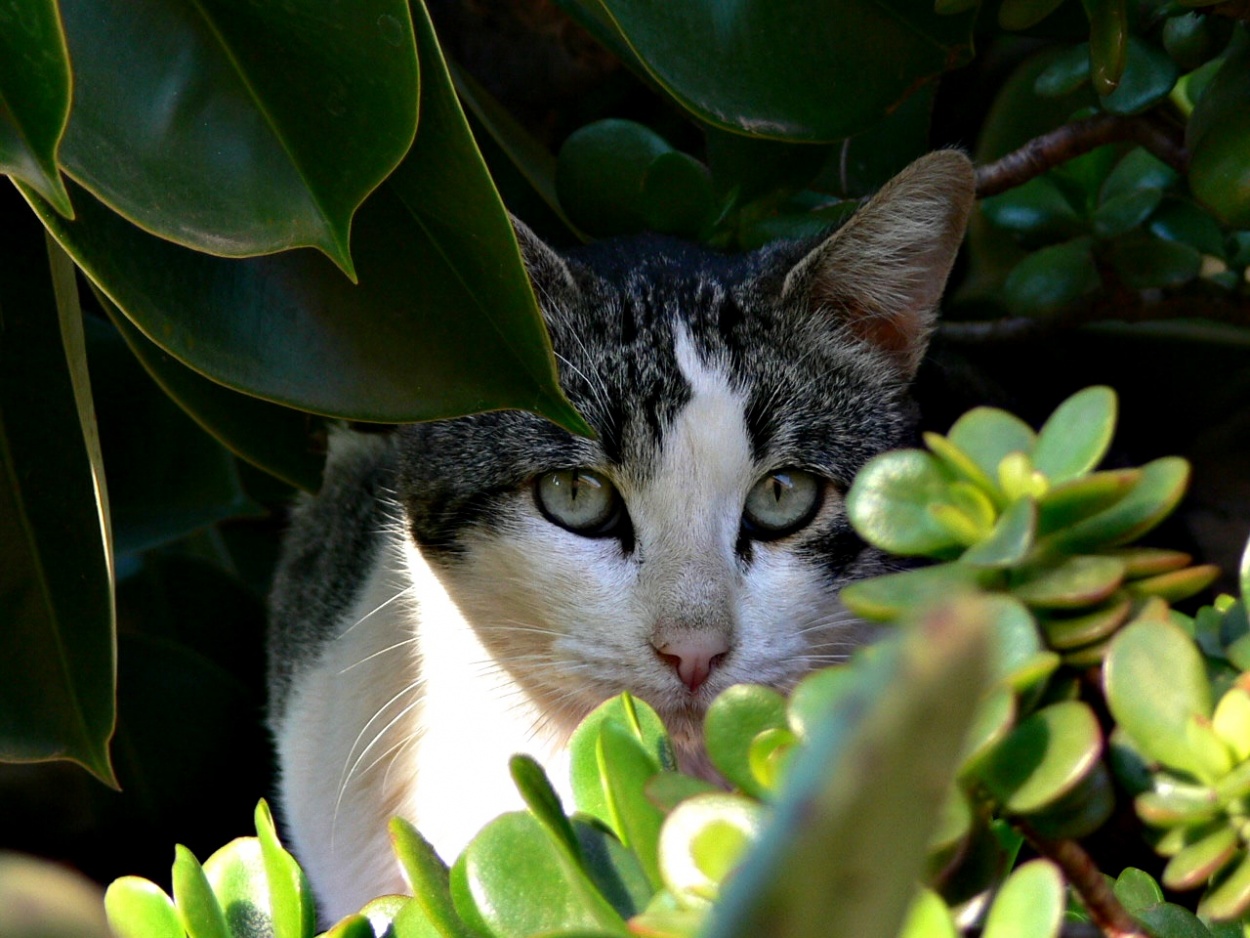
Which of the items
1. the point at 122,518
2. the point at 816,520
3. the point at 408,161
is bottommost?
the point at 816,520

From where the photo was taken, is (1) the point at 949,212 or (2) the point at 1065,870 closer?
(2) the point at 1065,870

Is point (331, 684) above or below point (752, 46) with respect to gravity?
below

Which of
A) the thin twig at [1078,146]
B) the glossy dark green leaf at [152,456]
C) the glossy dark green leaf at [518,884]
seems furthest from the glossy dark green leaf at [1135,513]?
the glossy dark green leaf at [152,456]

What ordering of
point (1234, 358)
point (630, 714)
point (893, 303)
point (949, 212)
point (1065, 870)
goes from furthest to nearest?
point (1234, 358)
point (893, 303)
point (949, 212)
point (630, 714)
point (1065, 870)

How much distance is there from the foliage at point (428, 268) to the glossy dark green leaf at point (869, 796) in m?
0.14

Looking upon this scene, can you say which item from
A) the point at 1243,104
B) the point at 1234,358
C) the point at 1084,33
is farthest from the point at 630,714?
the point at 1234,358

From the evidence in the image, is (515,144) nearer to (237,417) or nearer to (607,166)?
(607,166)

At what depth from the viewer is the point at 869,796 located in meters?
0.28

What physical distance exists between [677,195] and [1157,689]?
1.04m

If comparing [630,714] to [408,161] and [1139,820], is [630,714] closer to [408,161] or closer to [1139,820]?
[1139,820]

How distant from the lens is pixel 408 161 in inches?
37.1

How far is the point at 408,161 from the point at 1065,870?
704mm

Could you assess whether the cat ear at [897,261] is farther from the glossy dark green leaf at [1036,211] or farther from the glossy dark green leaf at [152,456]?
the glossy dark green leaf at [152,456]

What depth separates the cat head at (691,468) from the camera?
112 centimetres
